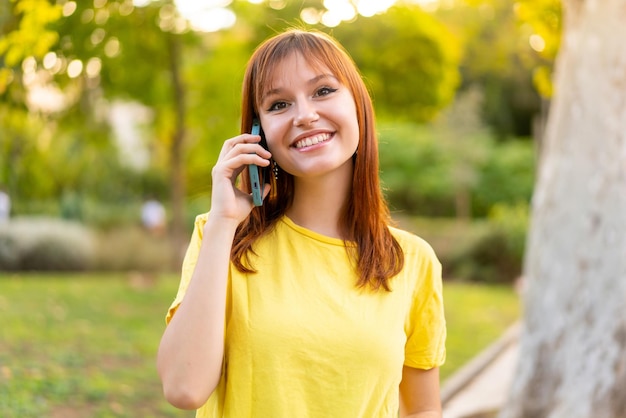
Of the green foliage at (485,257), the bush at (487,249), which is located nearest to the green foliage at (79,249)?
the bush at (487,249)

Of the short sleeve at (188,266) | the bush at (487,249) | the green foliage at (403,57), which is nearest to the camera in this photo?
the short sleeve at (188,266)

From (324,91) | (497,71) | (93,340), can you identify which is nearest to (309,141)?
(324,91)

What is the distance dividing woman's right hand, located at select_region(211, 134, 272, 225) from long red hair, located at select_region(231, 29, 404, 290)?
0.08m

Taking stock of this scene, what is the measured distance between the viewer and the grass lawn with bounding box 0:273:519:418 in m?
6.53

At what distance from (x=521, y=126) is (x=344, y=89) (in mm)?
30900

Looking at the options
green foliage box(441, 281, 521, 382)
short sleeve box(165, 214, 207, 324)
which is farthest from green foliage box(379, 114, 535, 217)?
short sleeve box(165, 214, 207, 324)

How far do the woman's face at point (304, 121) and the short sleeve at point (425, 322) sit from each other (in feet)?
1.22

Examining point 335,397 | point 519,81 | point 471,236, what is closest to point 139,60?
point 471,236

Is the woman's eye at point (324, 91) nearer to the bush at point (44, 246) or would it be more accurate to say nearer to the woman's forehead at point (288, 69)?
the woman's forehead at point (288, 69)

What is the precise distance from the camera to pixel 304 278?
1.97 m

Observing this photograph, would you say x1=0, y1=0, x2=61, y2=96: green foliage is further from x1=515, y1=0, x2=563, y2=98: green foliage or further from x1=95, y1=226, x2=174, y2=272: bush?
x1=95, y1=226, x2=174, y2=272: bush

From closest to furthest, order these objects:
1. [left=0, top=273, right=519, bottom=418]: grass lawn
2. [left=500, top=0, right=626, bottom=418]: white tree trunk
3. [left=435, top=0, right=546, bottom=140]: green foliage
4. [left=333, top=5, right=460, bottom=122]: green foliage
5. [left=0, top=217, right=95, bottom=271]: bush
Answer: [left=500, top=0, right=626, bottom=418]: white tree trunk → [left=0, top=273, right=519, bottom=418]: grass lawn → [left=333, top=5, right=460, bottom=122]: green foliage → [left=0, top=217, right=95, bottom=271]: bush → [left=435, top=0, right=546, bottom=140]: green foliage

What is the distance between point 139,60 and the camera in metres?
12.4

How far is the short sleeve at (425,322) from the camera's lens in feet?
7.00
